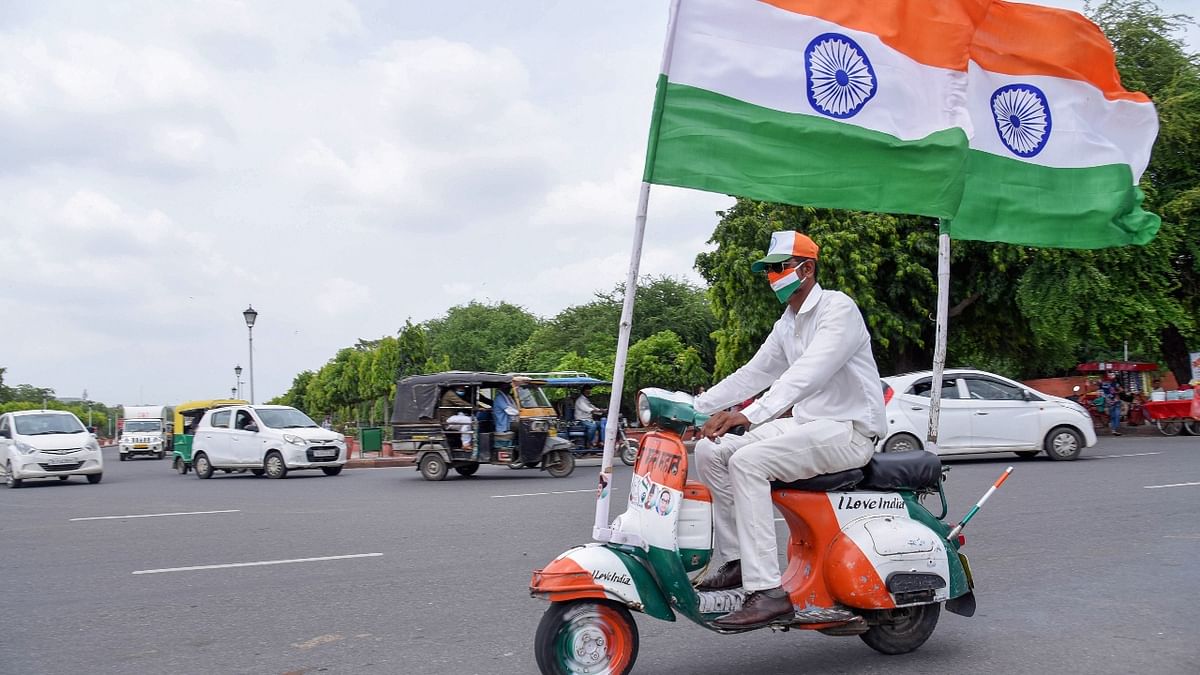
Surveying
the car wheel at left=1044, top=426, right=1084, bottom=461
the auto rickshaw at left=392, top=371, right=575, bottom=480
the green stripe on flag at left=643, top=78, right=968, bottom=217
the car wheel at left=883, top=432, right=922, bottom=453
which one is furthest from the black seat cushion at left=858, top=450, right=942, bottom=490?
the auto rickshaw at left=392, top=371, right=575, bottom=480

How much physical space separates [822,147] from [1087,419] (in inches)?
553

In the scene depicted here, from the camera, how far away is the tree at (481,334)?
78750 mm

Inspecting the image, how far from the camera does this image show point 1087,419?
57.3ft

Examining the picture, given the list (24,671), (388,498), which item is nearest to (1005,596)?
(24,671)

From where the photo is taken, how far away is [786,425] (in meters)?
5.08

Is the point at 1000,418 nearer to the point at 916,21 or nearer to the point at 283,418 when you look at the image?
the point at 916,21

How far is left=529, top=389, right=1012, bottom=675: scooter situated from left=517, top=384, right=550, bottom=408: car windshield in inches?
620

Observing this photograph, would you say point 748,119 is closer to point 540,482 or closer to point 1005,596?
point 1005,596

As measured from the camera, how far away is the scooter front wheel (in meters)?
4.37

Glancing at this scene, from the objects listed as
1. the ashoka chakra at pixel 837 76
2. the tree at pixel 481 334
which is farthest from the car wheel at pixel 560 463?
the tree at pixel 481 334

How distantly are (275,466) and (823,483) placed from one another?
19.4 m

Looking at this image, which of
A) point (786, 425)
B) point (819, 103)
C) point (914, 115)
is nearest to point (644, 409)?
point (786, 425)

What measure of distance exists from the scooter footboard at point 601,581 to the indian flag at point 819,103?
1844 mm

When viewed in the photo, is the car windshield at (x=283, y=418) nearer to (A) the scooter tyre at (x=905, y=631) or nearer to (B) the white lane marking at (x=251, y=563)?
(B) the white lane marking at (x=251, y=563)
